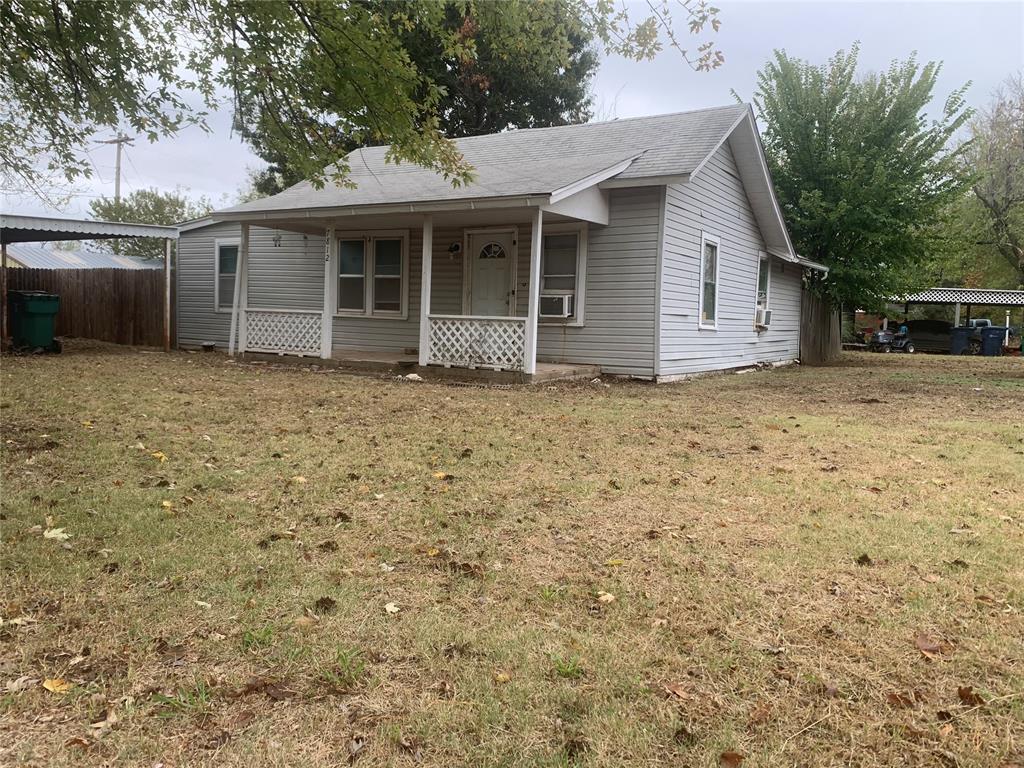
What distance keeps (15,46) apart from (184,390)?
4.23m

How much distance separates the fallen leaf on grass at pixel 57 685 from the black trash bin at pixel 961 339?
3224 centimetres

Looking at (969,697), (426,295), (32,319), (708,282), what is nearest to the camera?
(969,697)

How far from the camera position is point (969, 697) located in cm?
240

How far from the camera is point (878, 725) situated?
2.26 meters

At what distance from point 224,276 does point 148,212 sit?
33.8 m

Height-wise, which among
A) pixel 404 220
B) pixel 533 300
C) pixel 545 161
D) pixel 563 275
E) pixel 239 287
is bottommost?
pixel 533 300

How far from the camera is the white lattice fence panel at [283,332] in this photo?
1387cm

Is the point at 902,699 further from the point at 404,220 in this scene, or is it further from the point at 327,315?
the point at 327,315

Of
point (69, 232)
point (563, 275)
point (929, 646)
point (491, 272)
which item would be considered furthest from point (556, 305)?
point (929, 646)

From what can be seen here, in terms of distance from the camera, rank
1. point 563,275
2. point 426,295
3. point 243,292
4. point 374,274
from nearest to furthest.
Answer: point 426,295 → point 563,275 → point 243,292 → point 374,274

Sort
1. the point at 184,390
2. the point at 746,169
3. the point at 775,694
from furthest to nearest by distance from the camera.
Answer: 1. the point at 746,169
2. the point at 184,390
3. the point at 775,694

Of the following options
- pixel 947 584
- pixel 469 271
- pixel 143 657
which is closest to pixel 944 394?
pixel 469 271

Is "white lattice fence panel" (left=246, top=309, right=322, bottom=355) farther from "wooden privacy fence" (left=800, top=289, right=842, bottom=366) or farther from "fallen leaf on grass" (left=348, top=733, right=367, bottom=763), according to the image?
"wooden privacy fence" (left=800, top=289, right=842, bottom=366)

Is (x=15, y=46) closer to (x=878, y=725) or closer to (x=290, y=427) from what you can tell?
(x=290, y=427)
